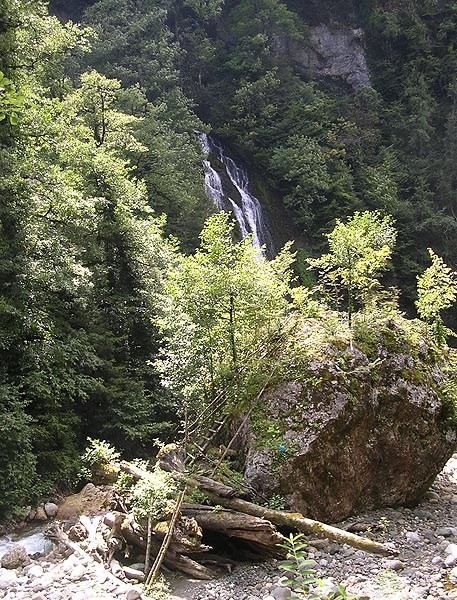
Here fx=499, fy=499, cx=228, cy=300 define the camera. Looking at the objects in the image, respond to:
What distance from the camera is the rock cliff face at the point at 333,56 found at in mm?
32094

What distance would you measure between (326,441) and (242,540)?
198cm

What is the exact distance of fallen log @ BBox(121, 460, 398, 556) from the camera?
239 inches

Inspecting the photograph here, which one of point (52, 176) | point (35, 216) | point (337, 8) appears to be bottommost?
point (35, 216)

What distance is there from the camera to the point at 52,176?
9625 mm

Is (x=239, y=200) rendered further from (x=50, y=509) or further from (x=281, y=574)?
(x=281, y=574)

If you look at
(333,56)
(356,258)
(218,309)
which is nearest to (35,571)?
(218,309)

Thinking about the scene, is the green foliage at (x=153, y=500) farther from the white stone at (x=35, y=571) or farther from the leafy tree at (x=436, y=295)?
the leafy tree at (x=436, y=295)

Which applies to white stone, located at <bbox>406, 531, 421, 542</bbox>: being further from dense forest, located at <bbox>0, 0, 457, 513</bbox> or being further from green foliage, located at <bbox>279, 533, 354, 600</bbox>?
green foliage, located at <bbox>279, 533, 354, 600</bbox>

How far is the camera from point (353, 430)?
793 cm

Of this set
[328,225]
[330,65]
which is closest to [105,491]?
[328,225]

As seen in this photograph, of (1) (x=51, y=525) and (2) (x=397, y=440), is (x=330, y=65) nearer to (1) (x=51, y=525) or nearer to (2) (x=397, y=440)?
(2) (x=397, y=440)

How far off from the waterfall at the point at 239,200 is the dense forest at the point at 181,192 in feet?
3.30

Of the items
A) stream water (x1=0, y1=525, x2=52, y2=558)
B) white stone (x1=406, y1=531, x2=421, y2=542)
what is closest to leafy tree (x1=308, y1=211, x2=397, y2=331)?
white stone (x1=406, y1=531, x2=421, y2=542)

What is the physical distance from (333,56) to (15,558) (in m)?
34.0
